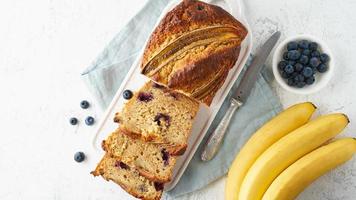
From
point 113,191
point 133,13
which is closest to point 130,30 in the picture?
point 133,13

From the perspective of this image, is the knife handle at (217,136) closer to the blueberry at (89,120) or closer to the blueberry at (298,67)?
the blueberry at (298,67)

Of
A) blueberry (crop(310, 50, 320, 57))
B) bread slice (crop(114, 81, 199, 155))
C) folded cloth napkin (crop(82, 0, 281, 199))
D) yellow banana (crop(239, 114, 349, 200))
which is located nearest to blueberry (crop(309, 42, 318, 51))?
blueberry (crop(310, 50, 320, 57))

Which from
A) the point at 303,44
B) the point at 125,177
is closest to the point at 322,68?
the point at 303,44

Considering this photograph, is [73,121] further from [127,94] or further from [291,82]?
[291,82]

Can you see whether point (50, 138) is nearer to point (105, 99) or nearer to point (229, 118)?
point (105, 99)

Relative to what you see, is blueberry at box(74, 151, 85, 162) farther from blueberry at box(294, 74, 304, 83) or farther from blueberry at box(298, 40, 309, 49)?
blueberry at box(298, 40, 309, 49)

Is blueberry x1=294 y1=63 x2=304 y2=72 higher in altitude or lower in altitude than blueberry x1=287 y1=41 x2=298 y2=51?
lower
